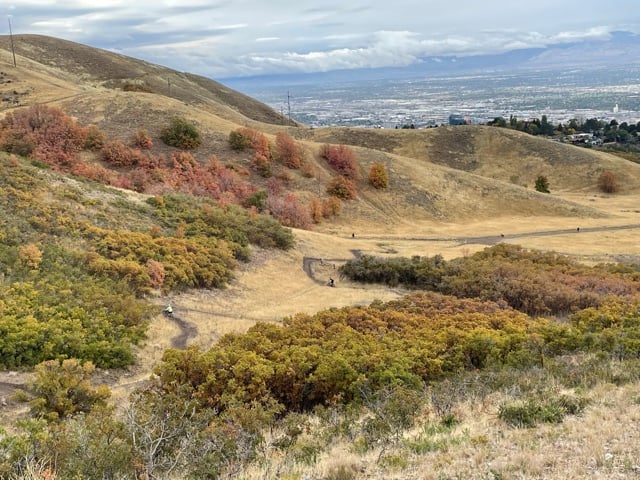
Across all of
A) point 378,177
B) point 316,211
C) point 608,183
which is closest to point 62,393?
point 316,211

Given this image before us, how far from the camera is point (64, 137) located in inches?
1953

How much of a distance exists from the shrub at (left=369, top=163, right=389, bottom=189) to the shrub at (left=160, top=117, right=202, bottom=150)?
19630 mm

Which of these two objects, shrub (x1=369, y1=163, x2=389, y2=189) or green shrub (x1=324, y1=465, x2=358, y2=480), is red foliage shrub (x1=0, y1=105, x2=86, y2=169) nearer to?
shrub (x1=369, y1=163, x2=389, y2=189)

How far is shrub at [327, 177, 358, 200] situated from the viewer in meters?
54.8

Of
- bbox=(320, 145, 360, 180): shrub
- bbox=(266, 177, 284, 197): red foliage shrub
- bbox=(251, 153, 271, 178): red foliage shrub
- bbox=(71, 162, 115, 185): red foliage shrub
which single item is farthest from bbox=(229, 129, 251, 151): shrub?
bbox=(71, 162, 115, 185): red foliage shrub

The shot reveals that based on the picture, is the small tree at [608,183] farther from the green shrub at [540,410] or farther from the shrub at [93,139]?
the green shrub at [540,410]

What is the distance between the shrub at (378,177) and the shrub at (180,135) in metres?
19.6

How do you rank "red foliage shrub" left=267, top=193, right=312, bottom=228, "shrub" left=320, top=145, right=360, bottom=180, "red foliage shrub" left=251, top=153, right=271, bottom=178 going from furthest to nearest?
"shrub" left=320, top=145, right=360, bottom=180 < "red foliage shrub" left=251, top=153, right=271, bottom=178 < "red foliage shrub" left=267, top=193, right=312, bottom=228

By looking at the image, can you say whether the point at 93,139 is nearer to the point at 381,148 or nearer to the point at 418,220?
the point at 418,220

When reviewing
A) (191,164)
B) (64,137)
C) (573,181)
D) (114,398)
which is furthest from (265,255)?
(573,181)

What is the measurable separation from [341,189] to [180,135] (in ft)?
59.2

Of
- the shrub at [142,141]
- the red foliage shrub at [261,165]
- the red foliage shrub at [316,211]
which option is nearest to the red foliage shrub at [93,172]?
the shrub at [142,141]

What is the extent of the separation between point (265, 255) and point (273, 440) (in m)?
23.4

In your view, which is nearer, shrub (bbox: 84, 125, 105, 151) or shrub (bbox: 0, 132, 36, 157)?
shrub (bbox: 0, 132, 36, 157)
